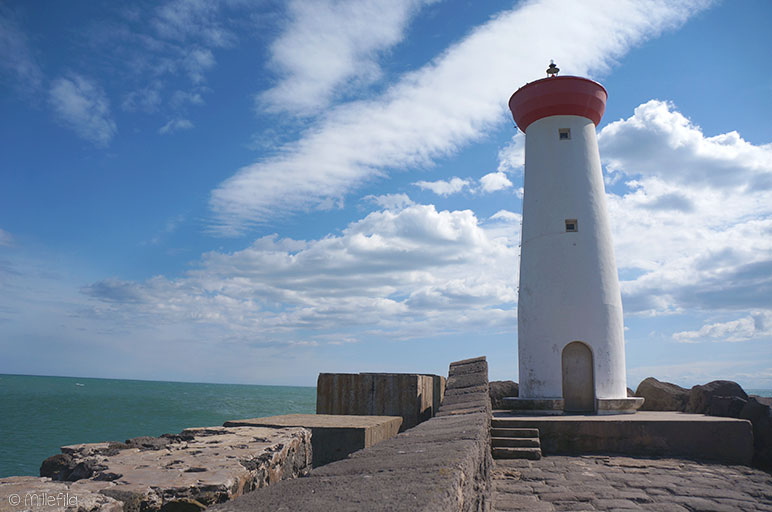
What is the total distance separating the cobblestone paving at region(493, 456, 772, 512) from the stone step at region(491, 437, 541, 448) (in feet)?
1.16

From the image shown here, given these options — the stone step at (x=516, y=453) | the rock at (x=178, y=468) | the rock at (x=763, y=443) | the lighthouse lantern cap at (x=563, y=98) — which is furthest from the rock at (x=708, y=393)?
the rock at (x=178, y=468)

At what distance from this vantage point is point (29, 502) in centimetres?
134

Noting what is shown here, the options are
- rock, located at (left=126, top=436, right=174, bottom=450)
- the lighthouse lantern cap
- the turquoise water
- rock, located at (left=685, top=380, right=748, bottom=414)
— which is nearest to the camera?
rock, located at (left=126, top=436, right=174, bottom=450)

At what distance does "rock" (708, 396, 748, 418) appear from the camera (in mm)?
9336

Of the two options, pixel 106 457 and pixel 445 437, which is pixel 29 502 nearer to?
pixel 106 457

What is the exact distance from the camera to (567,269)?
1184cm

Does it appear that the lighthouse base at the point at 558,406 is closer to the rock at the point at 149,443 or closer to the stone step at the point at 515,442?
the stone step at the point at 515,442

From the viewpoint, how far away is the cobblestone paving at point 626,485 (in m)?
5.20

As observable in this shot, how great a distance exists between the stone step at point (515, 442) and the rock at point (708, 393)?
4845mm

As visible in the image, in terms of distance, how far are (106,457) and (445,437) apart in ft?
6.65

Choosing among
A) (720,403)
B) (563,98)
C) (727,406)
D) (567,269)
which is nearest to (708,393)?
(720,403)

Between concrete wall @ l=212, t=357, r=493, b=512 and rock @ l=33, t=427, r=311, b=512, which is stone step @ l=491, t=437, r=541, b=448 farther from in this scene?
rock @ l=33, t=427, r=311, b=512

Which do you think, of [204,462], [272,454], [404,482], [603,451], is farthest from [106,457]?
[603,451]

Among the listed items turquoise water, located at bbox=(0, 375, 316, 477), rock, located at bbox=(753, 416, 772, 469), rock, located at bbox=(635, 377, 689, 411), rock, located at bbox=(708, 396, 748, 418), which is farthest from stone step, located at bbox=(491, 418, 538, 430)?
turquoise water, located at bbox=(0, 375, 316, 477)
